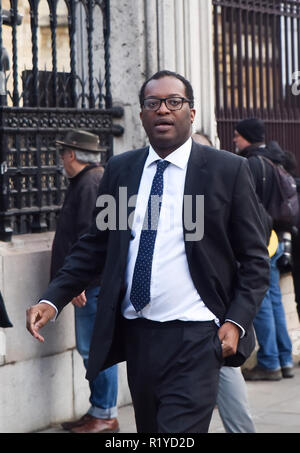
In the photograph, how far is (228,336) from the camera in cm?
383

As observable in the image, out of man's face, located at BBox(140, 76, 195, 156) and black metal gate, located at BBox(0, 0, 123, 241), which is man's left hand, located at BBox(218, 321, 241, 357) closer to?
man's face, located at BBox(140, 76, 195, 156)

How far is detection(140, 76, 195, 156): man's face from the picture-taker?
12.9 feet

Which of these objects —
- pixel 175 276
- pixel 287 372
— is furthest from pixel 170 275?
pixel 287 372

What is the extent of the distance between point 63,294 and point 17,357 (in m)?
2.30

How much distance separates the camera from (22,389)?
6.25 metres

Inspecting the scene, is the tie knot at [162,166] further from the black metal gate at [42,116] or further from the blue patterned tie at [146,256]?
the black metal gate at [42,116]

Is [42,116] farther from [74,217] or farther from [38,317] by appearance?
[38,317]

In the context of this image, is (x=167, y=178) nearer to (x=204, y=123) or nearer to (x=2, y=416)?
(x=2, y=416)

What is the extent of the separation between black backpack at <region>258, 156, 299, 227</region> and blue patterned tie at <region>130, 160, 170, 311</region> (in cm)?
405

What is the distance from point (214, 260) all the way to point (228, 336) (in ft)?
0.99

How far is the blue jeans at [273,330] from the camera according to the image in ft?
26.2

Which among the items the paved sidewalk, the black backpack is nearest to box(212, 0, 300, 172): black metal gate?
the black backpack

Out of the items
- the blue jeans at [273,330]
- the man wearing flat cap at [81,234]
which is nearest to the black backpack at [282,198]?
the blue jeans at [273,330]
